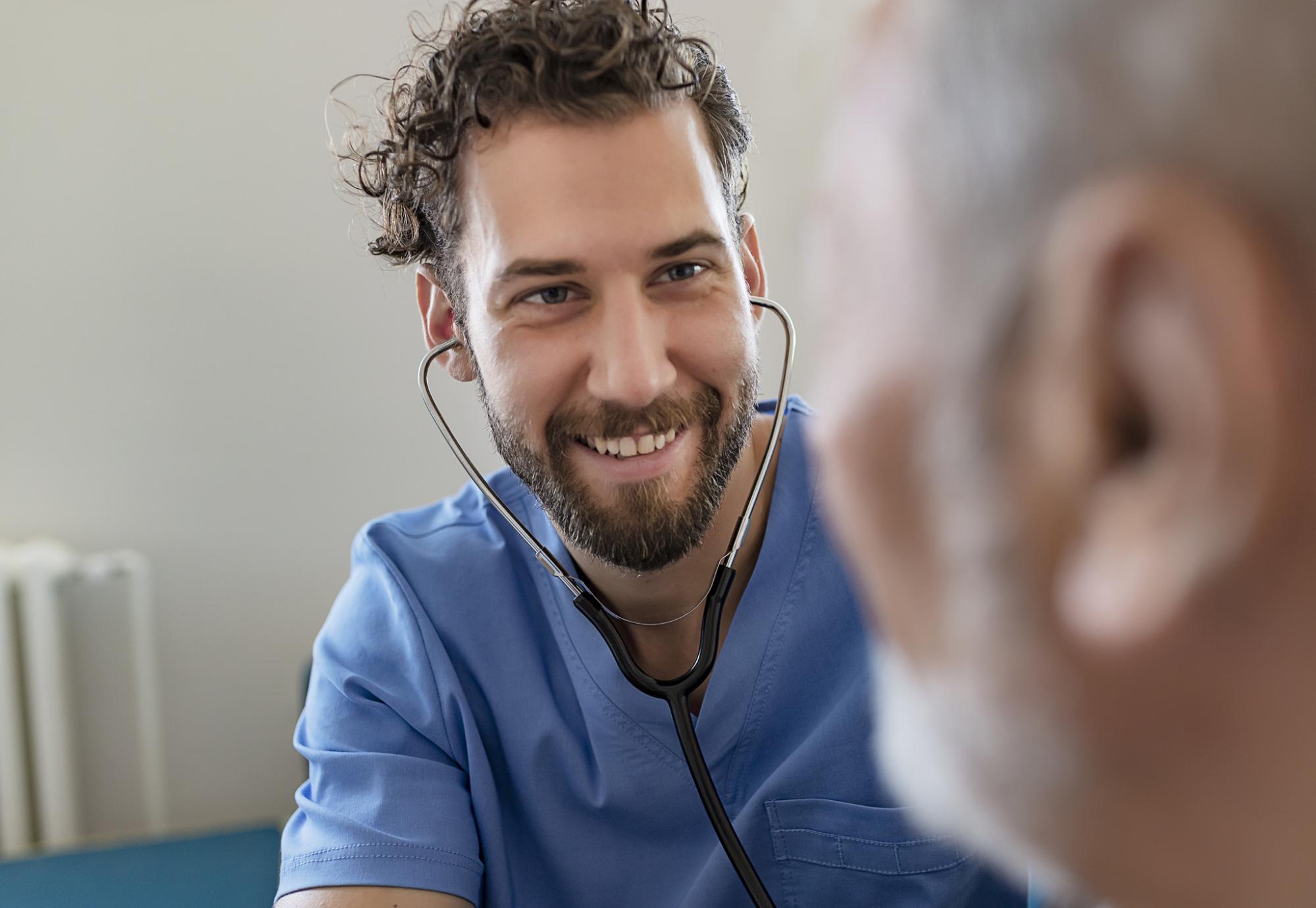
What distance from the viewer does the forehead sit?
103 centimetres

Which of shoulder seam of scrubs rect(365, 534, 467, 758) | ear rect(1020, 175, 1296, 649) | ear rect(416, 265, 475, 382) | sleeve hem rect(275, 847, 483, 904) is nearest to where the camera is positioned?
ear rect(1020, 175, 1296, 649)

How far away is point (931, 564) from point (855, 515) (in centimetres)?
3

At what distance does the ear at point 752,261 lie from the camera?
124 centimetres

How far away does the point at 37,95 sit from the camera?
183 cm

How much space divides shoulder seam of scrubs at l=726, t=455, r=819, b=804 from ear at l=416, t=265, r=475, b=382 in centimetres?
40

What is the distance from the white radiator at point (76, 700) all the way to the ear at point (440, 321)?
882 mm

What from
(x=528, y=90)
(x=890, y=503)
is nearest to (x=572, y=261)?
(x=528, y=90)

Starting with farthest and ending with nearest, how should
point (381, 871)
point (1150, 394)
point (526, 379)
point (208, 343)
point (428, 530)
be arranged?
point (208, 343)
point (428, 530)
point (526, 379)
point (381, 871)
point (1150, 394)

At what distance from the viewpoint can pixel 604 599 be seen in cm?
119

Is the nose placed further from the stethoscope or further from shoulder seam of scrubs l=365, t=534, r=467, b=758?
shoulder seam of scrubs l=365, t=534, r=467, b=758

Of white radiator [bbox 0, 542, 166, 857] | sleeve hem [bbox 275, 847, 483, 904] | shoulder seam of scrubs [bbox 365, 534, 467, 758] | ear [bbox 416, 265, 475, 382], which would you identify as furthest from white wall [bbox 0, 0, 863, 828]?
sleeve hem [bbox 275, 847, 483, 904]

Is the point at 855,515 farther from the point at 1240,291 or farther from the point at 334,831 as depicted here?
the point at 334,831

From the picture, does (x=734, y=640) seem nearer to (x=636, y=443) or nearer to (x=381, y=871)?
(x=636, y=443)

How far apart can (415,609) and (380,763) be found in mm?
160
